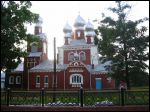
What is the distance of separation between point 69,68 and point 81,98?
1116 inches

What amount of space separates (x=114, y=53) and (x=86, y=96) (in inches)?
373

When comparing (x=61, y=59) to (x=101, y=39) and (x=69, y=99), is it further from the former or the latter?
(x=69, y=99)

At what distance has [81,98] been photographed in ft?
43.5

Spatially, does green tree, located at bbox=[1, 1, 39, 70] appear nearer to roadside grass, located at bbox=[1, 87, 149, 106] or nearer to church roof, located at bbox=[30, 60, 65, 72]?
roadside grass, located at bbox=[1, 87, 149, 106]

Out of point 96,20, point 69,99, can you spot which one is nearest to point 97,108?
point 69,99

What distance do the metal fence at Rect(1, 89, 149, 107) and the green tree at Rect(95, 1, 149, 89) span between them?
8.50 meters

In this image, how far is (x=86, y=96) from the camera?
13602 mm

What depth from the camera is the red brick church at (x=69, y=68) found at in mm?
41281

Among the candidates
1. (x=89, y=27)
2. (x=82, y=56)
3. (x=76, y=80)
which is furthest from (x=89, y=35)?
(x=76, y=80)

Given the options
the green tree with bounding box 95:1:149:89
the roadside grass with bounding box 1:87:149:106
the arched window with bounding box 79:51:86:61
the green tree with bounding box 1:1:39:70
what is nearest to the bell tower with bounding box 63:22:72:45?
the arched window with bounding box 79:51:86:61

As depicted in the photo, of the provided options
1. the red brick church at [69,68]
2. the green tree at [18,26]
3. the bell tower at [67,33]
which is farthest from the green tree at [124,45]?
the bell tower at [67,33]

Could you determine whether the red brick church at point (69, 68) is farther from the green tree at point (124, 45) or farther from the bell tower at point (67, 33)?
the green tree at point (124, 45)

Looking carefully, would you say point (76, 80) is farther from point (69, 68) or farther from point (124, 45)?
point (124, 45)

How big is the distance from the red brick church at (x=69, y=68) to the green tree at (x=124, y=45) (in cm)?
1659
